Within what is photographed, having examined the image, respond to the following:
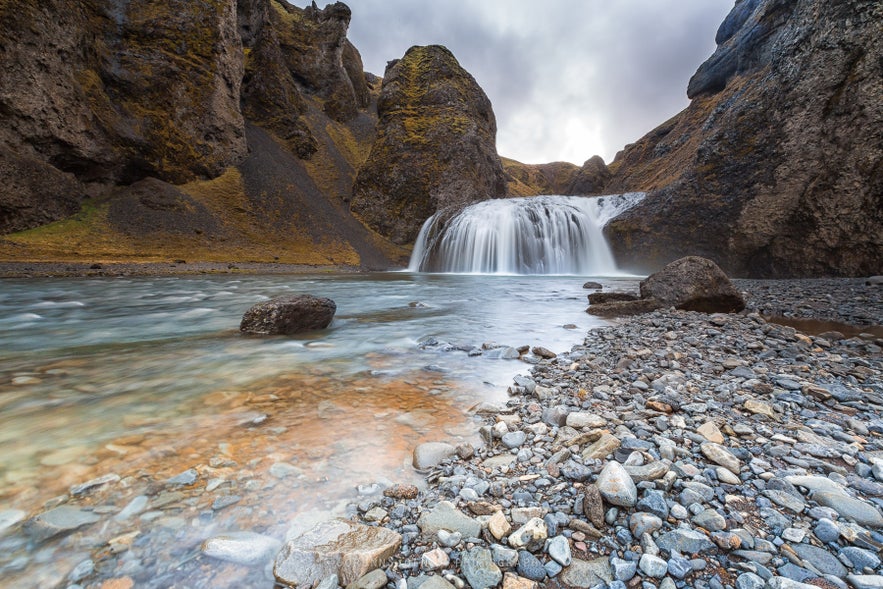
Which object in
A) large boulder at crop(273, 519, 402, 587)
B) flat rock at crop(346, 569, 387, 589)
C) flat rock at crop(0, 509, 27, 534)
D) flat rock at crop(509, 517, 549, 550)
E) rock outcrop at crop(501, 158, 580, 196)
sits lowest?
flat rock at crop(0, 509, 27, 534)

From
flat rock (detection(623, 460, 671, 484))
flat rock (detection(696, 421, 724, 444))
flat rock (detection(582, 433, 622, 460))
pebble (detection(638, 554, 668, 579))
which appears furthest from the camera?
flat rock (detection(696, 421, 724, 444))

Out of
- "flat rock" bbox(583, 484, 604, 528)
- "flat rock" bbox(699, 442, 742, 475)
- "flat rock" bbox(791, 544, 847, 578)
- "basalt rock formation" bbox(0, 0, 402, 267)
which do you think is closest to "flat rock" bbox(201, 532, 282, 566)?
Answer: "flat rock" bbox(583, 484, 604, 528)

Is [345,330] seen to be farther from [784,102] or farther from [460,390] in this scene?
[784,102]

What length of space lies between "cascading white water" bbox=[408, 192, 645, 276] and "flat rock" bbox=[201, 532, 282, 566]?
24136mm

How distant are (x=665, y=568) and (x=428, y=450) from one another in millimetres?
1395

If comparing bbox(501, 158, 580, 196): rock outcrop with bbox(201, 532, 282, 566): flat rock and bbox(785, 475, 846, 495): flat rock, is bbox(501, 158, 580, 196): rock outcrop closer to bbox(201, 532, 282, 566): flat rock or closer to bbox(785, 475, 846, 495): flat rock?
bbox(785, 475, 846, 495): flat rock

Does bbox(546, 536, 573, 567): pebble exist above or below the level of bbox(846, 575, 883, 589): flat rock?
below

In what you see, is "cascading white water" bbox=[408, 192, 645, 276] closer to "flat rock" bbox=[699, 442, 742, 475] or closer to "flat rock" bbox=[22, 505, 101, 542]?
"flat rock" bbox=[699, 442, 742, 475]

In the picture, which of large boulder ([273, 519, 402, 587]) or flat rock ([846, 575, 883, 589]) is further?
large boulder ([273, 519, 402, 587])

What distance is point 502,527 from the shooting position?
152 cm

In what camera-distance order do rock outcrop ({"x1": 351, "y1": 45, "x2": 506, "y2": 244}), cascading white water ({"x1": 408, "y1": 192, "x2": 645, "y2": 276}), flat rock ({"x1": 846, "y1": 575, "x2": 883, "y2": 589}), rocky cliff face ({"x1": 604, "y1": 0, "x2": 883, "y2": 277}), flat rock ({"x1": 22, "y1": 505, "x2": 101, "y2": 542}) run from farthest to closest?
rock outcrop ({"x1": 351, "y1": 45, "x2": 506, "y2": 244})
cascading white water ({"x1": 408, "y1": 192, "x2": 645, "y2": 276})
rocky cliff face ({"x1": 604, "y1": 0, "x2": 883, "y2": 277})
flat rock ({"x1": 22, "y1": 505, "x2": 101, "y2": 542})
flat rock ({"x1": 846, "y1": 575, "x2": 883, "y2": 589})

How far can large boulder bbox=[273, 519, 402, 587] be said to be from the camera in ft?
4.43

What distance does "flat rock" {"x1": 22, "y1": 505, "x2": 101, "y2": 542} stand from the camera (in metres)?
1.57


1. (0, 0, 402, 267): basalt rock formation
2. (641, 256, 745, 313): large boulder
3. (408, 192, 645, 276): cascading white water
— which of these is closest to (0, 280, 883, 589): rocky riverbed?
(641, 256, 745, 313): large boulder
